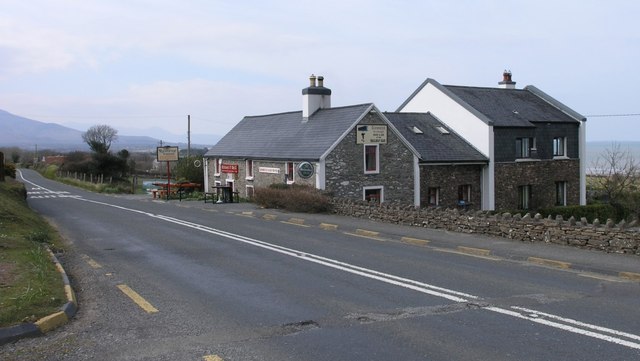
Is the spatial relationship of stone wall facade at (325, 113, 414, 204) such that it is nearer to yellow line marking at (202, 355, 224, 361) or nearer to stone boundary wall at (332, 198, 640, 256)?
stone boundary wall at (332, 198, 640, 256)

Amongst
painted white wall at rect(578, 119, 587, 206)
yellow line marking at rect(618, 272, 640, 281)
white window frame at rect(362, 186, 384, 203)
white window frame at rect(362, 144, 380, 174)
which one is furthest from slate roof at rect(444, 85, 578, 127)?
yellow line marking at rect(618, 272, 640, 281)

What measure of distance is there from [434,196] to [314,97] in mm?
9556

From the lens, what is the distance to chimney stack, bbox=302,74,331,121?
37844 mm

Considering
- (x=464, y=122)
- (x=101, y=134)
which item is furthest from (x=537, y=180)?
(x=101, y=134)

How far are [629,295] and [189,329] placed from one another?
6653 millimetres

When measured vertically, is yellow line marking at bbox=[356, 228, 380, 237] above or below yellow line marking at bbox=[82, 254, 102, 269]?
above

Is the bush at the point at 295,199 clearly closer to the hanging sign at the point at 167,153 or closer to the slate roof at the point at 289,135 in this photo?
the slate roof at the point at 289,135

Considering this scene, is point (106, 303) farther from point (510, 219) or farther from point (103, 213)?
point (103, 213)

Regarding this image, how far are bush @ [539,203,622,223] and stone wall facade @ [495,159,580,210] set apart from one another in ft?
5.95

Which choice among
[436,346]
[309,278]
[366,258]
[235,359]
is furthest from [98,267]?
[436,346]

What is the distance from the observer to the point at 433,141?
37.9 meters

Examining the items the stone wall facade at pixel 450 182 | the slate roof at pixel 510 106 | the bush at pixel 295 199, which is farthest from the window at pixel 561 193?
the bush at pixel 295 199

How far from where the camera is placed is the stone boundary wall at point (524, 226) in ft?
44.7

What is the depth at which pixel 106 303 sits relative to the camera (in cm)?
898
